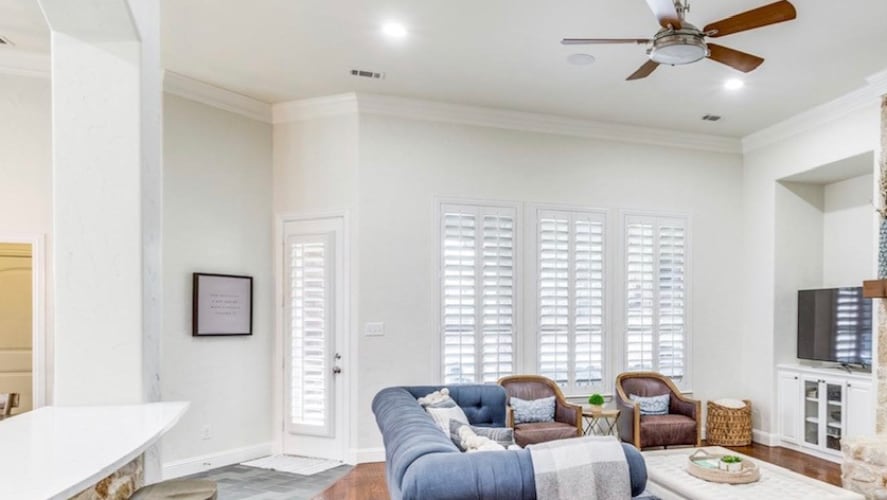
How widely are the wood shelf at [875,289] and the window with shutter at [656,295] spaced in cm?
174

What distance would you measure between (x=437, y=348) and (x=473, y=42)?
9.02 feet

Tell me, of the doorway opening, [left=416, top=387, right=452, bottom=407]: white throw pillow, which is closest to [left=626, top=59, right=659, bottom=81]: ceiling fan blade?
[left=416, top=387, right=452, bottom=407]: white throw pillow

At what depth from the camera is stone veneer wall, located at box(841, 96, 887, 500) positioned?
397 cm

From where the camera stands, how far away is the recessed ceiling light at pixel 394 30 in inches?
157

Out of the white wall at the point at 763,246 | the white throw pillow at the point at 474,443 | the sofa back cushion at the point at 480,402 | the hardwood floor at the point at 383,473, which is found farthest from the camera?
the white wall at the point at 763,246

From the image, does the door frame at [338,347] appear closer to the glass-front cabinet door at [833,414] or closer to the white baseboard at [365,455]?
the white baseboard at [365,455]

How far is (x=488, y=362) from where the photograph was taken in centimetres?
563

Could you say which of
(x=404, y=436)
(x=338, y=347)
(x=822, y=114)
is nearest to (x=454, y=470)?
(x=404, y=436)

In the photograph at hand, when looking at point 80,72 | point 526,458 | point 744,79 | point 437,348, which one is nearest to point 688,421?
point 437,348

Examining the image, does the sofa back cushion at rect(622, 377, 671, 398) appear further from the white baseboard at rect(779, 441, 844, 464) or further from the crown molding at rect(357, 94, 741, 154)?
the crown molding at rect(357, 94, 741, 154)

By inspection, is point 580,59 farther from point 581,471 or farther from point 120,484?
point 120,484

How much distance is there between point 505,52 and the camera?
4422 mm

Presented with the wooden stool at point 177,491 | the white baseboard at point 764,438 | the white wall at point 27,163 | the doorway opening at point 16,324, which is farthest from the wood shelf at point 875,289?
the doorway opening at point 16,324

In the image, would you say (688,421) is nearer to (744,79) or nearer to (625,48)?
(744,79)
